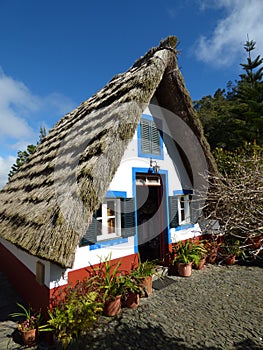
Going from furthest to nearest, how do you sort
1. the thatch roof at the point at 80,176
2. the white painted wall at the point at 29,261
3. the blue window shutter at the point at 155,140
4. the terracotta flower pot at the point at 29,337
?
1. the blue window shutter at the point at 155,140
2. the white painted wall at the point at 29,261
3. the terracotta flower pot at the point at 29,337
4. the thatch roof at the point at 80,176

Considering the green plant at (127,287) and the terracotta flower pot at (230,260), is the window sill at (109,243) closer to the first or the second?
the green plant at (127,287)

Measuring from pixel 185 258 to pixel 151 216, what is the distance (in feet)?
5.88

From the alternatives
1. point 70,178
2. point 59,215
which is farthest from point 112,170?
point 59,215

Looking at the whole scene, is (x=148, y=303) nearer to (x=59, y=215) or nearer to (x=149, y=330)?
(x=149, y=330)

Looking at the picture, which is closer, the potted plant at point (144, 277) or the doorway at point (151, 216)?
the potted plant at point (144, 277)

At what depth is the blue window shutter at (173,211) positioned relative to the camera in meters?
6.60

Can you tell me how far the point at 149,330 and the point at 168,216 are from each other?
129 inches

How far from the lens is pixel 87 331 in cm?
363

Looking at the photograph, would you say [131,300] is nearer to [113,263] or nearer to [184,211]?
[113,263]

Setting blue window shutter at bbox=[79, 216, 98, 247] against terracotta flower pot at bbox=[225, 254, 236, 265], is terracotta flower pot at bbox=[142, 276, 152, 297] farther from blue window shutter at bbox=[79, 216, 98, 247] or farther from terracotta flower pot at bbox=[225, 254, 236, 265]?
terracotta flower pot at bbox=[225, 254, 236, 265]

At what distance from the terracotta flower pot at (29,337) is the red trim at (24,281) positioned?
0.36 meters

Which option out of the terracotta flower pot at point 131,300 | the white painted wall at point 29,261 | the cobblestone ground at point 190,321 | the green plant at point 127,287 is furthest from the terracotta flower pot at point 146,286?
the white painted wall at point 29,261

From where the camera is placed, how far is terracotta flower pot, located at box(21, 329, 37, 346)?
3.52 m

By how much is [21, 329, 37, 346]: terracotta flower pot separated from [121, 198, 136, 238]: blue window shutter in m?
2.53
